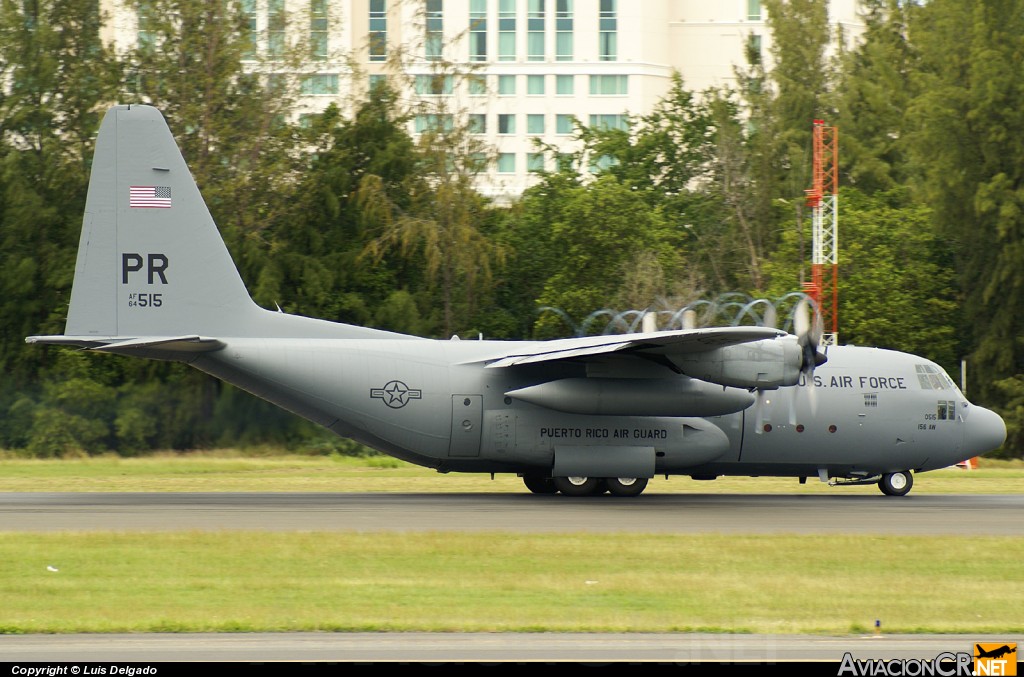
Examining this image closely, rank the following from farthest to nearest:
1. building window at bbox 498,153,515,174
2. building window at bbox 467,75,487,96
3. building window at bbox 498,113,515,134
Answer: building window at bbox 498,113,515,134 → building window at bbox 498,153,515,174 → building window at bbox 467,75,487,96

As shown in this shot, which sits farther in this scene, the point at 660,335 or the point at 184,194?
the point at 184,194

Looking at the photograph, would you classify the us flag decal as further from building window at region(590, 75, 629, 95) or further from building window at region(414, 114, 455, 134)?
building window at region(590, 75, 629, 95)

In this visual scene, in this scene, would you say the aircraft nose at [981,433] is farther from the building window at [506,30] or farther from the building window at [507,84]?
the building window at [507,84]

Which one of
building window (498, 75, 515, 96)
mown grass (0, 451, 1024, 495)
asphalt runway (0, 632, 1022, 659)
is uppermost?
building window (498, 75, 515, 96)

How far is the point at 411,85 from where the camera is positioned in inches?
1917

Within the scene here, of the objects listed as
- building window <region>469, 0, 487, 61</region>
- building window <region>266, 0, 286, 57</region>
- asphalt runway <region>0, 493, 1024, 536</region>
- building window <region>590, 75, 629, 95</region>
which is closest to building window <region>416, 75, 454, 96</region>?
building window <region>266, 0, 286, 57</region>

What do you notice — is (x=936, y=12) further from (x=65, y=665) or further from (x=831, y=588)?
(x=65, y=665)

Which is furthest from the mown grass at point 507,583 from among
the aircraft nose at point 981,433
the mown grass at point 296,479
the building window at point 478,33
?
the building window at point 478,33

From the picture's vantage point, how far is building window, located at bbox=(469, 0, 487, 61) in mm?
86812

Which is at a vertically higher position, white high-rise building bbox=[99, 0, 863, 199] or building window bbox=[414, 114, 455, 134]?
white high-rise building bbox=[99, 0, 863, 199]

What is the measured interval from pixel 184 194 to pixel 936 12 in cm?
3817

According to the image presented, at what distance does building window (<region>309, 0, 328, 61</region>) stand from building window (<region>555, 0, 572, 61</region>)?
4172 centimetres

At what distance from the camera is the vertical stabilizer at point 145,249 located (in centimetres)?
2372

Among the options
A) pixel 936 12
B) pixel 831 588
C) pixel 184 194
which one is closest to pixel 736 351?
pixel 831 588
